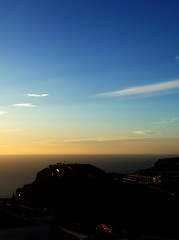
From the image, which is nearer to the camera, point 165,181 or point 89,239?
point 89,239

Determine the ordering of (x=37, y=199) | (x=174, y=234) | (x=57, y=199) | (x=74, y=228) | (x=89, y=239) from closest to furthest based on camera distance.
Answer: (x=89, y=239)
(x=174, y=234)
(x=74, y=228)
(x=57, y=199)
(x=37, y=199)

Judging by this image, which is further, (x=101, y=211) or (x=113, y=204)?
(x=113, y=204)

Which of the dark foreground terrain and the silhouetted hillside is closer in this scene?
the dark foreground terrain

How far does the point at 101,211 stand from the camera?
119 feet

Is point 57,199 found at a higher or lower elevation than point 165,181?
lower

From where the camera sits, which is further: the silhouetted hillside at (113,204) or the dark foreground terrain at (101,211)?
the silhouetted hillside at (113,204)

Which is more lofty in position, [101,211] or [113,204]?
[113,204]

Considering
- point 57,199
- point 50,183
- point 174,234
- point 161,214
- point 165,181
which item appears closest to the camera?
point 174,234

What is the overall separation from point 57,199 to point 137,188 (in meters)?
13.7

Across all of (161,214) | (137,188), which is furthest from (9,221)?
(137,188)

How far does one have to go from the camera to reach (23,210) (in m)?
31.3

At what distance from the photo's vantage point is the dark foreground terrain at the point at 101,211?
2409 cm

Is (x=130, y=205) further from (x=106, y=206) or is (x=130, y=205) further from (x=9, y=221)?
(x=9, y=221)

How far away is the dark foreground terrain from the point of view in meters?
24.1
